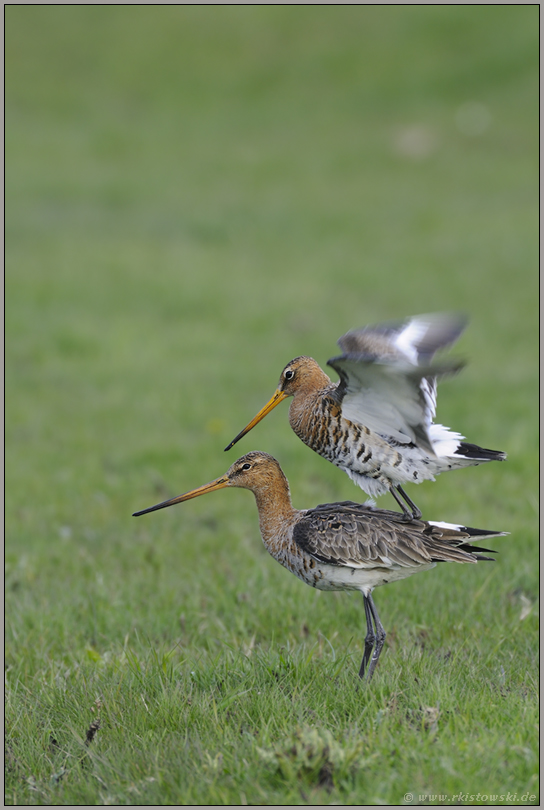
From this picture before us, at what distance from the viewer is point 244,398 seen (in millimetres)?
10562

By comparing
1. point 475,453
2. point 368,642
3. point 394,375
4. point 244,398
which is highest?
point 244,398

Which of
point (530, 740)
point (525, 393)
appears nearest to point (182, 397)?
point (525, 393)

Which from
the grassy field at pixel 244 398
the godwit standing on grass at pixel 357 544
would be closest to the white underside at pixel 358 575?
the godwit standing on grass at pixel 357 544

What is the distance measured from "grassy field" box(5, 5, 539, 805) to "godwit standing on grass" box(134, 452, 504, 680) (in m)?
0.39

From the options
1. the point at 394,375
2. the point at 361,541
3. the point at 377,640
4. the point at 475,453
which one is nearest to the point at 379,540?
the point at 361,541

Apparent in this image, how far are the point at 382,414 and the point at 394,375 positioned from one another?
1.29 feet

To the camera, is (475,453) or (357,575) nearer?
(475,453)

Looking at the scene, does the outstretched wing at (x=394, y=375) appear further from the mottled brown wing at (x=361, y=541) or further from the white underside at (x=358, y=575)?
the white underside at (x=358, y=575)

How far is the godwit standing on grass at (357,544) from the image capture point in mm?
4305

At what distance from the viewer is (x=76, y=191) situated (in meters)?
22.2

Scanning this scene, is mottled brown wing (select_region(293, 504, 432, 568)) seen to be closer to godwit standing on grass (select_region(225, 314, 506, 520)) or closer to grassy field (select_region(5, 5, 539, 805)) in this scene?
godwit standing on grass (select_region(225, 314, 506, 520))

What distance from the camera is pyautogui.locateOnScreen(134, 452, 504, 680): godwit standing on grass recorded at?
14.1 ft

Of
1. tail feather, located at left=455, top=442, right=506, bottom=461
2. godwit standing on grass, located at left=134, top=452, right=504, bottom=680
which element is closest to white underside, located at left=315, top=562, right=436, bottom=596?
godwit standing on grass, located at left=134, top=452, right=504, bottom=680

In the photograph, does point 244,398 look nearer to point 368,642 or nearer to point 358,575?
point 358,575
